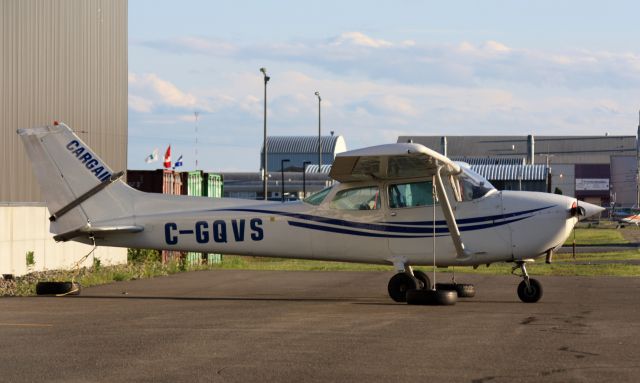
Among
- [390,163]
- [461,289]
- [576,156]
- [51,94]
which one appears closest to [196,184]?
[51,94]

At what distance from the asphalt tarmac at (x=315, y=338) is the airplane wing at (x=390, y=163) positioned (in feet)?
6.68

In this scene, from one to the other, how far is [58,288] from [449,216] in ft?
21.9

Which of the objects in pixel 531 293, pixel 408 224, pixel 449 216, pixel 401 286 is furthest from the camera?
pixel 408 224

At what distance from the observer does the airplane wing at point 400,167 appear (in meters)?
15.0

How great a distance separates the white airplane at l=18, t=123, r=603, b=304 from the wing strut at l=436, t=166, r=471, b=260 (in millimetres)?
16

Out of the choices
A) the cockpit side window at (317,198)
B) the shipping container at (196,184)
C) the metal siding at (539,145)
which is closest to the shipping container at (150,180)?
the shipping container at (196,184)

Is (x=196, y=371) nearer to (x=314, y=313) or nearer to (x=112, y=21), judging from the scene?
(x=314, y=313)

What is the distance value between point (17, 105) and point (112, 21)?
639cm

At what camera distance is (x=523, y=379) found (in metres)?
8.48

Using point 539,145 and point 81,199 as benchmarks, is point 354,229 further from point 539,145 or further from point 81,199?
point 539,145

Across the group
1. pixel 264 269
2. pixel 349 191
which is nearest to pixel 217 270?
pixel 264 269

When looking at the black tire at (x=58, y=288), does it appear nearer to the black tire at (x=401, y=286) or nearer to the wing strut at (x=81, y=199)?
the wing strut at (x=81, y=199)

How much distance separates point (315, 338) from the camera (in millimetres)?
11195

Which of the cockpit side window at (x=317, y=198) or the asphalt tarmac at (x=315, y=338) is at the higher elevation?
the cockpit side window at (x=317, y=198)
